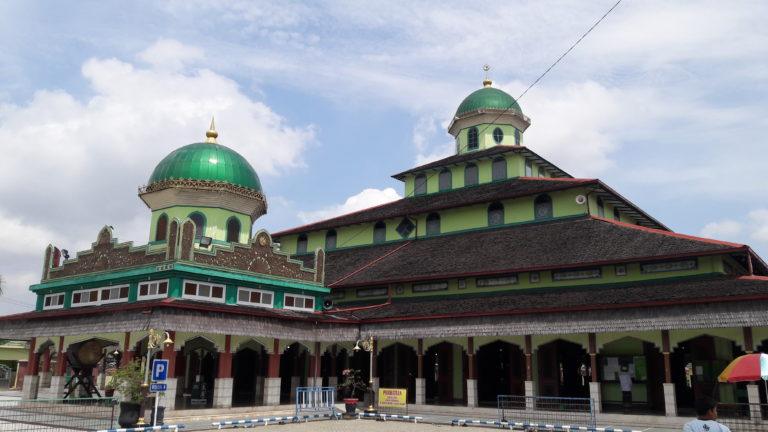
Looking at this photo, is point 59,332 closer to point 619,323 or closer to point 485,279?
point 485,279

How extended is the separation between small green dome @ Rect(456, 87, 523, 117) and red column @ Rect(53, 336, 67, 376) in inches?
1273

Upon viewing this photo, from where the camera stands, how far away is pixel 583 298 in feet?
86.0

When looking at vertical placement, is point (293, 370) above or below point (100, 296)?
below

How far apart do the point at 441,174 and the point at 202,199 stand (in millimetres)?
18623

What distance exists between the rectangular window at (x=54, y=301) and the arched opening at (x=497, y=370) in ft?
73.8

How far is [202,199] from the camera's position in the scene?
107ft

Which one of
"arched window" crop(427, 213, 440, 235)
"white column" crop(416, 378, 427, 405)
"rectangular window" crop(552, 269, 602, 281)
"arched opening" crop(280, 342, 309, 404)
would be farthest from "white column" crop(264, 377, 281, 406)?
"arched window" crop(427, 213, 440, 235)

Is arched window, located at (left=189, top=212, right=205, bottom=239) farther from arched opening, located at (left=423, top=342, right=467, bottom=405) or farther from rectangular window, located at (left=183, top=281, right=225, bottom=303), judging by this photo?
arched opening, located at (left=423, top=342, right=467, bottom=405)

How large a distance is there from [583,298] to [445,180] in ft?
64.7

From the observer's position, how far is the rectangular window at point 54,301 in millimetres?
32406

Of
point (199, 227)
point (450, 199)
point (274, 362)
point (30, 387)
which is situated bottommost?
point (30, 387)

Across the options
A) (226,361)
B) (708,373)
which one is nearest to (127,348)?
(226,361)

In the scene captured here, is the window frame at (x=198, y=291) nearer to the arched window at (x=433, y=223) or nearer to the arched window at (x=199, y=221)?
the arched window at (x=199, y=221)

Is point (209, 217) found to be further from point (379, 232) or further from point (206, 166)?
point (379, 232)
